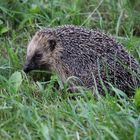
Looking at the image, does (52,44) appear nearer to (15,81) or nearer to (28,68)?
(28,68)

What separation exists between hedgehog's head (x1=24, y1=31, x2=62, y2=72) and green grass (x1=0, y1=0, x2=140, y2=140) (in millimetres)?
121

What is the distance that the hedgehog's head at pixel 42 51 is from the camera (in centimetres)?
628

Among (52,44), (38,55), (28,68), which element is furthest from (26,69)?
(52,44)

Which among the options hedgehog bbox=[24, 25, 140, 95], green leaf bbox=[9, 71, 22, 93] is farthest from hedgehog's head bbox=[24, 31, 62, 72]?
green leaf bbox=[9, 71, 22, 93]

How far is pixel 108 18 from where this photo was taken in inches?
294

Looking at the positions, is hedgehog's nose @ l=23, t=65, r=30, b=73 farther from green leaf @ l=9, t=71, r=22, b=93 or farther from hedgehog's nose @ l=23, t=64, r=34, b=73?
green leaf @ l=9, t=71, r=22, b=93

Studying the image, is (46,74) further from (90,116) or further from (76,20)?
(90,116)

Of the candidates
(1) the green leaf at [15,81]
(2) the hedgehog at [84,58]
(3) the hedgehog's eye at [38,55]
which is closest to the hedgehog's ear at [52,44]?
(2) the hedgehog at [84,58]

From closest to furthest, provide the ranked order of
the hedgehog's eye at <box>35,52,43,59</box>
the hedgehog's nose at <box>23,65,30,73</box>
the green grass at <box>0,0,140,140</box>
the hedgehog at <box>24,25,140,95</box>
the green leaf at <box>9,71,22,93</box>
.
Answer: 1. the green grass at <box>0,0,140,140</box>
2. the green leaf at <box>9,71,22,93</box>
3. the hedgehog at <box>24,25,140,95</box>
4. the hedgehog's nose at <box>23,65,30,73</box>
5. the hedgehog's eye at <box>35,52,43,59</box>

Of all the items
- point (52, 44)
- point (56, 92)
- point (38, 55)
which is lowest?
point (56, 92)

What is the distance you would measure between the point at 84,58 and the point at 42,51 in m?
0.55

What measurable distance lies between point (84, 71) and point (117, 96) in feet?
2.37

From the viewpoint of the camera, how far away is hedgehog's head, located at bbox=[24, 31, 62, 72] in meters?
6.28

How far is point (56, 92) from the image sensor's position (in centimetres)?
573
